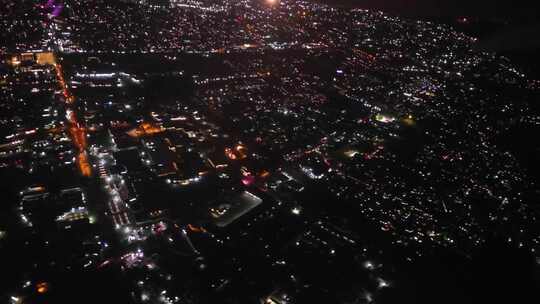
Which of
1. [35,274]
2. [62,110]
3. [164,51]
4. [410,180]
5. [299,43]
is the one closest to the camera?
[35,274]

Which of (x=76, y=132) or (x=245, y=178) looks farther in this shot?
(x=76, y=132)

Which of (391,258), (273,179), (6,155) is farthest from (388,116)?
(6,155)

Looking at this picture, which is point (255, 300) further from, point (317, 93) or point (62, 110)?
point (317, 93)

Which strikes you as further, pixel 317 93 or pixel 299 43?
pixel 299 43

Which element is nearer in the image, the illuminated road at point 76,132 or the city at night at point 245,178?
the city at night at point 245,178

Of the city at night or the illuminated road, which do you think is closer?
the city at night

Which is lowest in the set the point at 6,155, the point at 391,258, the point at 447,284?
the point at 447,284

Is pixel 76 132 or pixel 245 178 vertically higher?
pixel 76 132

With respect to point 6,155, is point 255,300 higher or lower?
lower
